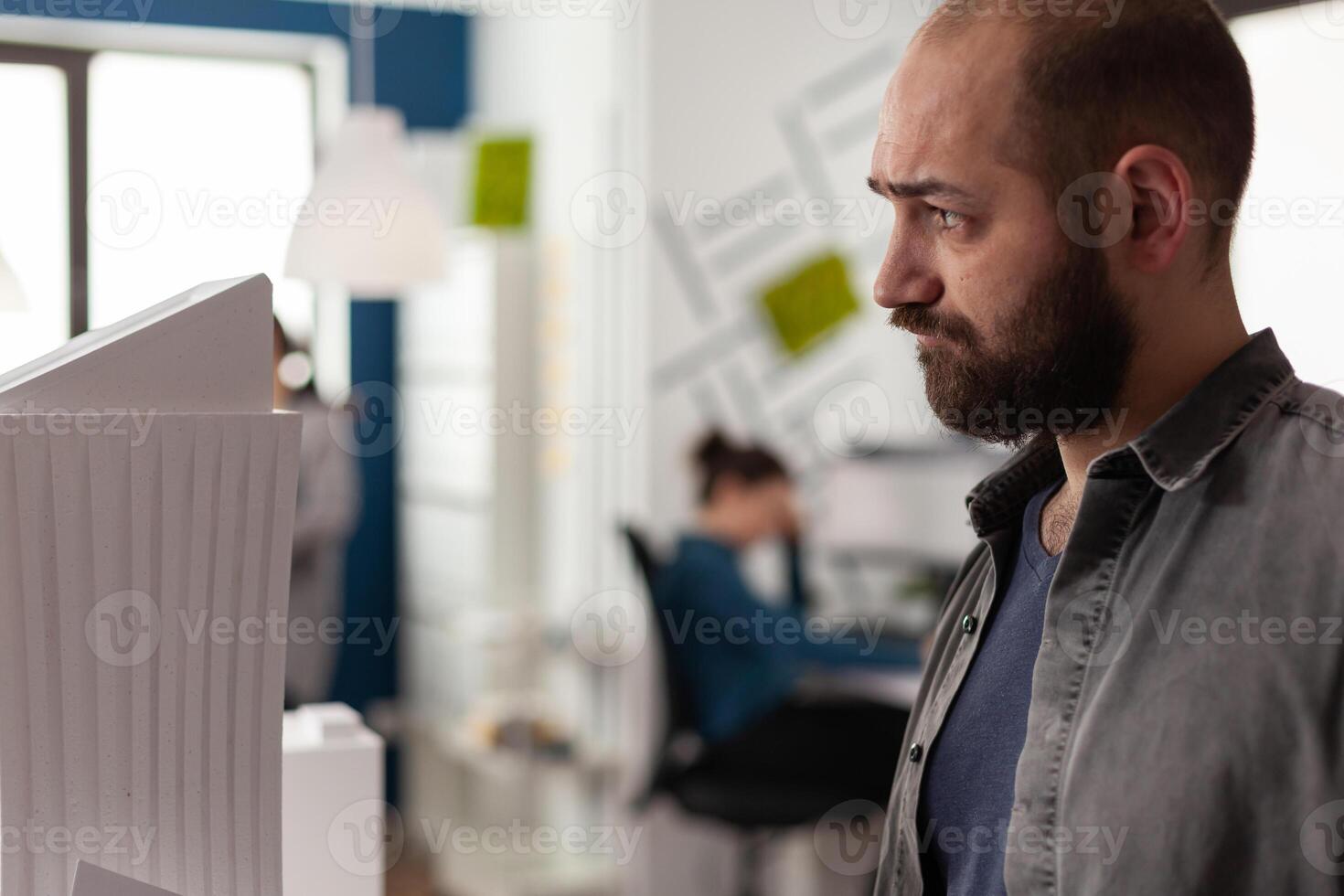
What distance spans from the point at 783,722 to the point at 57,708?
8.03ft

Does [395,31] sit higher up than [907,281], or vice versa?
[395,31]

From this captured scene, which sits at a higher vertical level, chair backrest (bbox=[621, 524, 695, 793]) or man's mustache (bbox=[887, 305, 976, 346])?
man's mustache (bbox=[887, 305, 976, 346])

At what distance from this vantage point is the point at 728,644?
3.47m

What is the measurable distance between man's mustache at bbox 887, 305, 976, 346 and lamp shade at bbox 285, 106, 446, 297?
66.2 inches

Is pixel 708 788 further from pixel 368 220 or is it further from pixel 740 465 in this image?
pixel 368 220

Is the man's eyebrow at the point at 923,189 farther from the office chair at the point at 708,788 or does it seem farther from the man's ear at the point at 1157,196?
the office chair at the point at 708,788

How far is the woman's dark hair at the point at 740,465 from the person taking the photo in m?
3.75

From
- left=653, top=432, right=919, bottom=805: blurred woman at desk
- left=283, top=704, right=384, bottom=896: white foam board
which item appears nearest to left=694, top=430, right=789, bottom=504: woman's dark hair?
left=653, top=432, right=919, bottom=805: blurred woman at desk

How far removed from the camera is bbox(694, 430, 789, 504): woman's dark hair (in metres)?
3.75

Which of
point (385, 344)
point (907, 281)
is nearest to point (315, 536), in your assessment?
point (385, 344)

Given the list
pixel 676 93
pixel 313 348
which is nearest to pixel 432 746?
pixel 313 348

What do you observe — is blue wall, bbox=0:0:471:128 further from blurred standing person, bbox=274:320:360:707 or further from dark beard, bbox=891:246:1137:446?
dark beard, bbox=891:246:1137:446

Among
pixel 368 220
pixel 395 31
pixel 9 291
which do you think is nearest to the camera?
pixel 9 291

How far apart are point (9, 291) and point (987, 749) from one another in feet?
6.51
